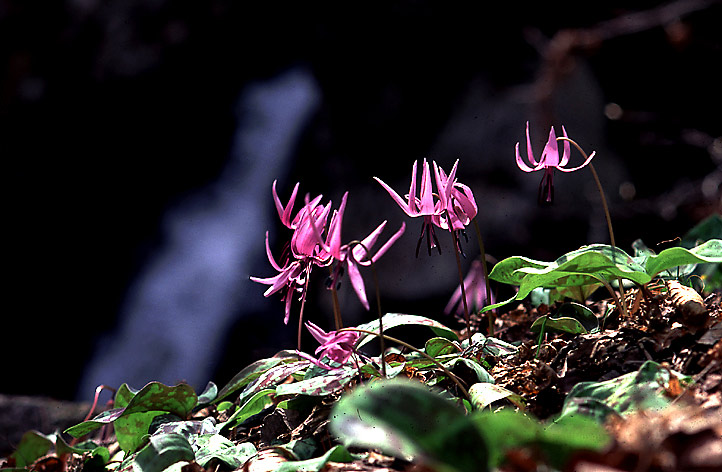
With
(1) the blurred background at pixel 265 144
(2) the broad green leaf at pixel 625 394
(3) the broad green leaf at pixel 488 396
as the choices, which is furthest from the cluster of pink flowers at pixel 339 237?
(1) the blurred background at pixel 265 144

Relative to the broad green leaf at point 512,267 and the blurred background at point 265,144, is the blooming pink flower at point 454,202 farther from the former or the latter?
the blurred background at point 265,144

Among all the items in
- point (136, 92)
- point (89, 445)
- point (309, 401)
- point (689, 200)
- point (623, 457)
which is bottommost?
point (89, 445)

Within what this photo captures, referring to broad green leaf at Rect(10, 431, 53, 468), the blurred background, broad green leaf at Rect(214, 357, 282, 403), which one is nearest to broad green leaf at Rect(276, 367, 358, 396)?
broad green leaf at Rect(214, 357, 282, 403)

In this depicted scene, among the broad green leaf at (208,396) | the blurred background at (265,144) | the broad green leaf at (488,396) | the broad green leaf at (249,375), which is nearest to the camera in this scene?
the broad green leaf at (488,396)

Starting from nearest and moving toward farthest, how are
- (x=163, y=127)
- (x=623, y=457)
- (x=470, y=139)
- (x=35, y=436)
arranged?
1. (x=623, y=457)
2. (x=35, y=436)
3. (x=470, y=139)
4. (x=163, y=127)

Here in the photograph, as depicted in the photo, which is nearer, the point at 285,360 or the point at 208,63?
the point at 285,360

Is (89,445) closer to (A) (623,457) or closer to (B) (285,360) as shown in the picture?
(B) (285,360)

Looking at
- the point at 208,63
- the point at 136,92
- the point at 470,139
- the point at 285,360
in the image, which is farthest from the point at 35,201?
the point at 285,360
